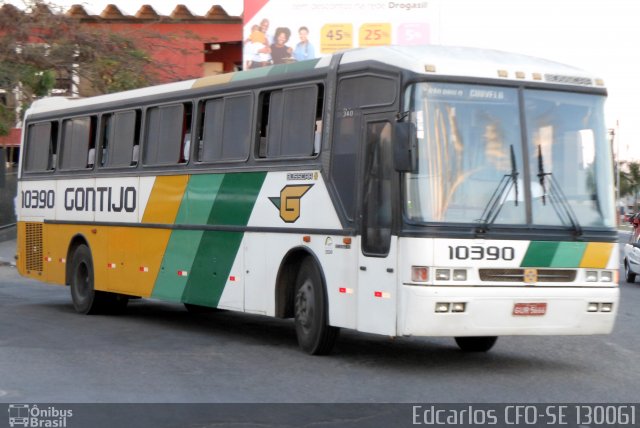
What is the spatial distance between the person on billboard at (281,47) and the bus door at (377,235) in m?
21.6

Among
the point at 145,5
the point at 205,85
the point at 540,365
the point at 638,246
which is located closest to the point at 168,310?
the point at 205,85

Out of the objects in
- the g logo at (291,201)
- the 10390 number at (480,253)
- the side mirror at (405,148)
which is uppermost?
the side mirror at (405,148)

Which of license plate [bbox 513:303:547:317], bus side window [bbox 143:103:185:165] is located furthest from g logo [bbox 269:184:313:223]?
bus side window [bbox 143:103:185:165]

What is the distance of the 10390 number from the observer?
11.5 metres

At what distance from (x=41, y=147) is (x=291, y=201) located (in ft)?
26.6

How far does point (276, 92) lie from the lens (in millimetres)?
14156

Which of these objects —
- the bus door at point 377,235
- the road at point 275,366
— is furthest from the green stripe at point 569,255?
the bus door at point 377,235

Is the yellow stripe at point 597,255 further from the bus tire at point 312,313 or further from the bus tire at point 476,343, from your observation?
the bus tire at point 312,313

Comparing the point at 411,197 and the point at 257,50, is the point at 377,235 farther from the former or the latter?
the point at 257,50

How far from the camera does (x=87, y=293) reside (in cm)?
1866

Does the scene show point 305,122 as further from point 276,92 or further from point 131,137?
point 131,137

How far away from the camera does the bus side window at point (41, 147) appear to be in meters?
20.0

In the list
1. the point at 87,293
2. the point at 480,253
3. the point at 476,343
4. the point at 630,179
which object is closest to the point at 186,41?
the point at 87,293
